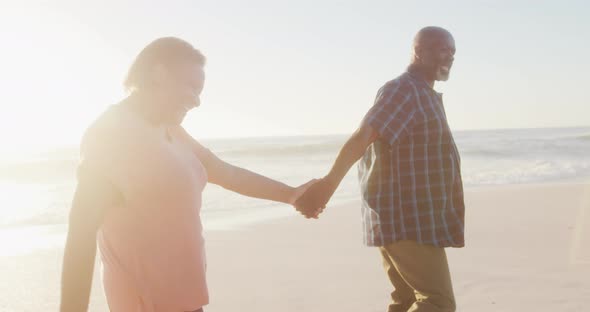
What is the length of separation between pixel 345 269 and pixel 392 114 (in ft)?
11.8

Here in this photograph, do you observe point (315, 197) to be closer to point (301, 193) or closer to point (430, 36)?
point (301, 193)

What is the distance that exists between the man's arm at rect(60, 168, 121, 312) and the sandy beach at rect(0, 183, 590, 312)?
144 inches

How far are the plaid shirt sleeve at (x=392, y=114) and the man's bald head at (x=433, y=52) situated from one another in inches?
10.2

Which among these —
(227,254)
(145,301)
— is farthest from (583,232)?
(145,301)

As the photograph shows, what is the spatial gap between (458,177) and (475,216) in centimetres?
680

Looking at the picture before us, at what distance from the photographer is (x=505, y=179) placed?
17219 mm

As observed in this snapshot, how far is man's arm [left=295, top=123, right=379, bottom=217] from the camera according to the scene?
3.11m

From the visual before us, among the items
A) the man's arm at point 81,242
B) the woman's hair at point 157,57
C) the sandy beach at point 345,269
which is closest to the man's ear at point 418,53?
the woman's hair at point 157,57

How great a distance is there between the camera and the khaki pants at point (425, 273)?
9.94ft

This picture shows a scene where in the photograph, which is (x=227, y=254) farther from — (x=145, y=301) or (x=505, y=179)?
(x=505, y=179)

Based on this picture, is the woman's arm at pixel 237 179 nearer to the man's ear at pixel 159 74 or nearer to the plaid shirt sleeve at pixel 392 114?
the man's ear at pixel 159 74

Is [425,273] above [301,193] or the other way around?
the other way around

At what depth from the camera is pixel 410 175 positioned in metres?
3.09

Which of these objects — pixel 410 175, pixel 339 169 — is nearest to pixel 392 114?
pixel 410 175
